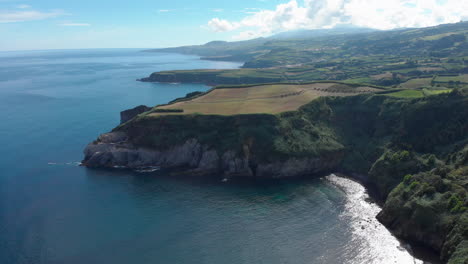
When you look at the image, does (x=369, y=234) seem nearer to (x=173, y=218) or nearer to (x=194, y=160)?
(x=173, y=218)

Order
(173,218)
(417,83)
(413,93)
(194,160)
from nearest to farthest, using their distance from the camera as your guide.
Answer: (173,218)
(194,160)
(413,93)
(417,83)

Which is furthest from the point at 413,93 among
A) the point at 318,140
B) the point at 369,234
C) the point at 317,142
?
the point at 369,234

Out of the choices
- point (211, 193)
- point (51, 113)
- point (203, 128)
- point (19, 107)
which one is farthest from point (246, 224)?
point (19, 107)

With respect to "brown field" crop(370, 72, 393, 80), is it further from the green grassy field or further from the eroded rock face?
the eroded rock face

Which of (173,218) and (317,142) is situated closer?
(173,218)

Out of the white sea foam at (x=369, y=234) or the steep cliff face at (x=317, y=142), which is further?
the steep cliff face at (x=317, y=142)

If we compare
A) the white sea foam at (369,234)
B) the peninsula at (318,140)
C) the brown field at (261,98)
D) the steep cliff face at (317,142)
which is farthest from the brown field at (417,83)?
the white sea foam at (369,234)

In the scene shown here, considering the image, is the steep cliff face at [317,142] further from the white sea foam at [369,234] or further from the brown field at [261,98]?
the brown field at [261,98]
